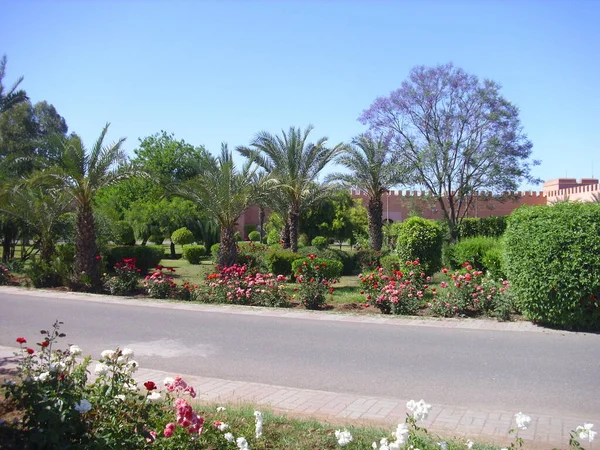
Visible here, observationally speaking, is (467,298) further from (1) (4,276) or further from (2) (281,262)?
(1) (4,276)

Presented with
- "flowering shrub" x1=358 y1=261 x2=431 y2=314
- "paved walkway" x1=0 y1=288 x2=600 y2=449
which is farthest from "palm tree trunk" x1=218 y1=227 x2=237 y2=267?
"paved walkway" x1=0 y1=288 x2=600 y2=449

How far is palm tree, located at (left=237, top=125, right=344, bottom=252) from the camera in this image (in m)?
23.0

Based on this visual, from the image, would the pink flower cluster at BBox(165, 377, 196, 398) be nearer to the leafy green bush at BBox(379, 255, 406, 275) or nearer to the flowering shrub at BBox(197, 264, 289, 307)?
the flowering shrub at BBox(197, 264, 289, 307)

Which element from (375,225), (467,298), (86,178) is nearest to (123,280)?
(86,178)

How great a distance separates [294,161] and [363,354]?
16133mm

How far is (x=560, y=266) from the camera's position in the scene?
8984 mm

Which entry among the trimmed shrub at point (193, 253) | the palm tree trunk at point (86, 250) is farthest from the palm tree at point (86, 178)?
the trimmed shrub at point (193, 253)

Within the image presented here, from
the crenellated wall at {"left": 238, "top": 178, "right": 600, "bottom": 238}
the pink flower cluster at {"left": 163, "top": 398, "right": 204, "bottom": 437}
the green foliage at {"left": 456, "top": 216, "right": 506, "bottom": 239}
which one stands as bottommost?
the pink flower cluster at {"left": 163, "top": 398, "right": 204, "bottom": 437}

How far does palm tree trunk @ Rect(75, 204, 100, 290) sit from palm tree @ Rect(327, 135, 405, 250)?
12125 millimetres

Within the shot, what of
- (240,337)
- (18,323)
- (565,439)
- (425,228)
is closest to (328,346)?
(240,337)

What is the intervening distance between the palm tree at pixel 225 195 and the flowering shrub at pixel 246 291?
13.0 ft

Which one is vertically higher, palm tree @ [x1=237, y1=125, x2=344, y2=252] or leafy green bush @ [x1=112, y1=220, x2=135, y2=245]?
palm tree @ [x1=237, y1=125, x2=344, y2=252]

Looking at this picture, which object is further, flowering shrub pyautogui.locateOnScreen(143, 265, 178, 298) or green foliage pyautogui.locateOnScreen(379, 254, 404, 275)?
green foliage pyautogui.locateOnScreen(379, 254, 404, 275)

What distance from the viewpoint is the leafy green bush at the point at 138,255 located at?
20156mm
